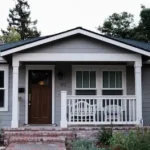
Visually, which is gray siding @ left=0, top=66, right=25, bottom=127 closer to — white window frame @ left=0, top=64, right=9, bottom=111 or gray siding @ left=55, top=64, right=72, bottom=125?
white window frame @ left=0, top=64, right=9, bottom=111

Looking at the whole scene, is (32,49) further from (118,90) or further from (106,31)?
(106,31)

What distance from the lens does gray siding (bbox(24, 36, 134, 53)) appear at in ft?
36.6

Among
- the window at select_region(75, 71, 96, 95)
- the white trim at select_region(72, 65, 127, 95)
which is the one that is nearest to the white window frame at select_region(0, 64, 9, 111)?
the white trim at select_region(72, 65, 127, 95)

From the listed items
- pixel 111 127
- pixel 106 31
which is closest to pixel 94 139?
pixel 111 127

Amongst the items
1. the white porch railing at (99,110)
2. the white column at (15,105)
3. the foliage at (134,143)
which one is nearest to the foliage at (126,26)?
the white porch railing at (99,110)

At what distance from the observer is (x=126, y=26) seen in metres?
36.8

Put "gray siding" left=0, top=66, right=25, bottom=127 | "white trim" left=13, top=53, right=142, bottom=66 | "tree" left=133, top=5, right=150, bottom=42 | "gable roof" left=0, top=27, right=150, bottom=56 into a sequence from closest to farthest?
"gable roof" left=0, top=27, right=150, bottom=56
"white trim" left=13, top=53, right=142, bottom=66
"gray siding" left=0, top=66, right=25, bottom=127
"tree" left=133, top=5, right=150, bottom=42

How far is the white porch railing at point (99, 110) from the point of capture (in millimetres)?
10938

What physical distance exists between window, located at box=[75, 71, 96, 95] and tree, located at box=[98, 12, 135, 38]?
2418 cm

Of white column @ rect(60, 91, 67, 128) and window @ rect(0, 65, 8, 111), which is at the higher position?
window @ rect(0, 65, 8, 111)

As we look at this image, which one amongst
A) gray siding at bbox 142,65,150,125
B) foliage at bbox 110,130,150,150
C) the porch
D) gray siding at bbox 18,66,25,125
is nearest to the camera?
foliage at bbox 110,130,150,150

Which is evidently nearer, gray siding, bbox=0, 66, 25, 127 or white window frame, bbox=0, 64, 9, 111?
gray siding, bbox=0, 66, 25, 127

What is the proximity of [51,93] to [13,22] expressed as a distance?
40686 millimetres

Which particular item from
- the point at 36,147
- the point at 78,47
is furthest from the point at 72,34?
the point at 36,147
